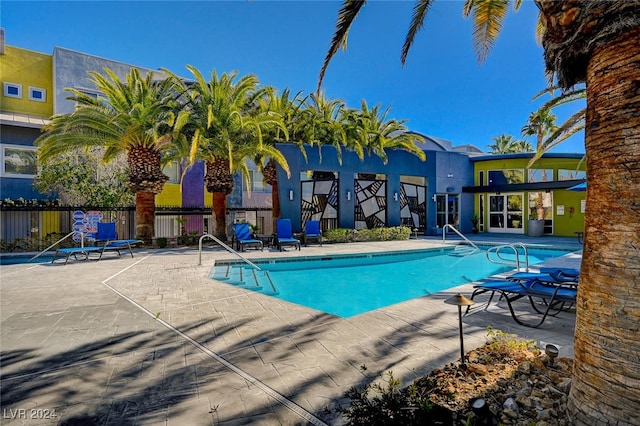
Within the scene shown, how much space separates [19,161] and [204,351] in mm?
18241

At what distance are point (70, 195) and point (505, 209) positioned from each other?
23681 millimetres

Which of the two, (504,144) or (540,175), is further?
(504,144)

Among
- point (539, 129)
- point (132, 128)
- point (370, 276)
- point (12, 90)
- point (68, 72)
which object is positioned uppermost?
point (68, 72)

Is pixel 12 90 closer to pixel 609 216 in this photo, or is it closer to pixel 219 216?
pixel 219 216

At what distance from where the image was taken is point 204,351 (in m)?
3.66

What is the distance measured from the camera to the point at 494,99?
826 inches

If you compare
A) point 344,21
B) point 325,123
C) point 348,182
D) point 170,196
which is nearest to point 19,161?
point 170,196

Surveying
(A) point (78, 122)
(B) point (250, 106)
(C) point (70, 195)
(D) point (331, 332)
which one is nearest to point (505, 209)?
(B) point (250, 106)

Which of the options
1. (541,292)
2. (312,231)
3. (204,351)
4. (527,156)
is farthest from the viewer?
(527,156)

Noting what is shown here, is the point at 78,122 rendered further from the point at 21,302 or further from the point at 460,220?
the point at 460,220

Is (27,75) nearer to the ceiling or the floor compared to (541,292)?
nearer to the ceiling

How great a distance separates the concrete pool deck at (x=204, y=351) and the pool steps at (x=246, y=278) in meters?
1.05

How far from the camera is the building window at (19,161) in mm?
15758

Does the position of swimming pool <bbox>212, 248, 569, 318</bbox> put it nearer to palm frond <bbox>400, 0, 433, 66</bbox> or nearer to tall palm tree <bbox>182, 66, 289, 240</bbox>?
palm frond <bbox>400, 0, 433, 66</bbox>
